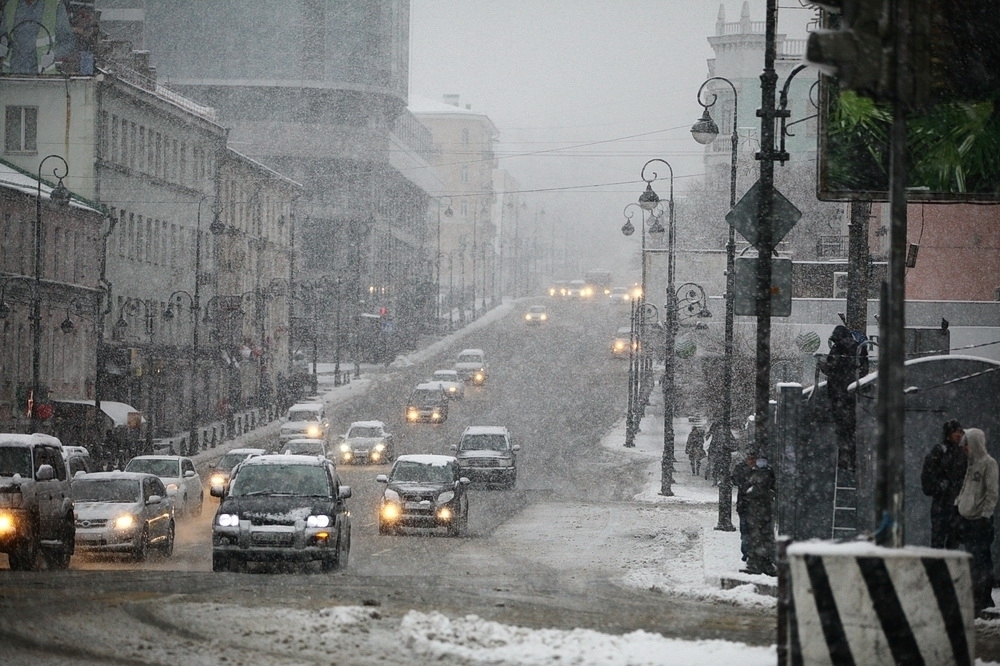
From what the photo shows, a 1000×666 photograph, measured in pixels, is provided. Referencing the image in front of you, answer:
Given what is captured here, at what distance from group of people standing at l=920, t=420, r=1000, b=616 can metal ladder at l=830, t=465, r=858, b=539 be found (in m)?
3.99

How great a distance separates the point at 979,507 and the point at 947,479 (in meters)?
0.48

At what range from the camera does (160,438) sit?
198 feet

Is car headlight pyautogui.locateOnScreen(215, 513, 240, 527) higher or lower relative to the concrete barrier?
lower

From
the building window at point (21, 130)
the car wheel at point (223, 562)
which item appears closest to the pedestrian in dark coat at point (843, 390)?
the car wheel at point (223, 562)

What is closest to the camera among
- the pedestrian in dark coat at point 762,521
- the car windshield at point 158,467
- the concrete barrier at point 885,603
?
the concrete barrier at point 885,603

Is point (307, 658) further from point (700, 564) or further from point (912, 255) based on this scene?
point (912, 255)

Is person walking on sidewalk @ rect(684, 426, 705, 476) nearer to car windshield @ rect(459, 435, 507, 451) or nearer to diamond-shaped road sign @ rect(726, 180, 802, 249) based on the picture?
car windshield @ rect(459, 435, 507, 451)

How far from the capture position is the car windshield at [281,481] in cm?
2142

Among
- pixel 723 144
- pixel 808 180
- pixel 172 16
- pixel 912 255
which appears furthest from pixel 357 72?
pixel 912 255

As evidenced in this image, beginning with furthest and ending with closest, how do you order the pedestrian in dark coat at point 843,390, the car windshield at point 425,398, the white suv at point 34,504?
1. the car windshield at point 425,398
2. the white suv at point 34,504
3. the pedestrian in dark coat at point 843,390

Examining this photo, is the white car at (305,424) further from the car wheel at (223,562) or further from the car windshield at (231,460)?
the car wheel at (223,562)

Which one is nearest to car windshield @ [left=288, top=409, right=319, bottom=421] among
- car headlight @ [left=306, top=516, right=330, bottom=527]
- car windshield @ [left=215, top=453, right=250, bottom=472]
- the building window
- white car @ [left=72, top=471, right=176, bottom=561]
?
the building window

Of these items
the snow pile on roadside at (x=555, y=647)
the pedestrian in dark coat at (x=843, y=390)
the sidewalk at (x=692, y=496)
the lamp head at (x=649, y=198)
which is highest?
the lamp head at (x=649, y=198)

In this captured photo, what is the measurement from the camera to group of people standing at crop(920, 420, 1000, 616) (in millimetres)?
15484
